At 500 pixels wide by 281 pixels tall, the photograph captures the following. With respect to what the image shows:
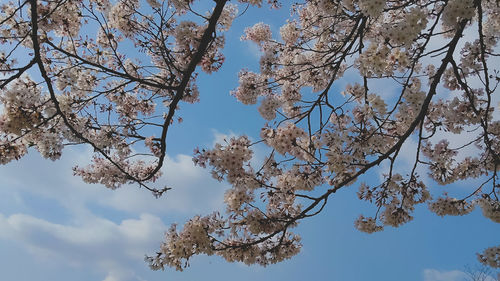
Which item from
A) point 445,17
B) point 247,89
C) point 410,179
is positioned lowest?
point 410,179

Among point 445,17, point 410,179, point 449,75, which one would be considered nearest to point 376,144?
point 410,179

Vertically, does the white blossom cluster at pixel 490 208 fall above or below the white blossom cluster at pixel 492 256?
above

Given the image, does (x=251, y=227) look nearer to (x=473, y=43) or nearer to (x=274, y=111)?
(x=274, y=111)

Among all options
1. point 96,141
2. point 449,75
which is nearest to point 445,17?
point 449,75

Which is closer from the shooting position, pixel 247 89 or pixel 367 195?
pixel 367 195

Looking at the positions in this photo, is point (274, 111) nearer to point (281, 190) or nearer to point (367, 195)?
point (281, 190)

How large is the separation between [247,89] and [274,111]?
3.71 ft

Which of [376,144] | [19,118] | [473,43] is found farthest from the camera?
[376,144]

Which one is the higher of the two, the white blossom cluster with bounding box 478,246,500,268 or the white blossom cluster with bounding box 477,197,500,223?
the white blossom cluster with bounding box 477,197,500,223

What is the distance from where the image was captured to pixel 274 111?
6105 mm

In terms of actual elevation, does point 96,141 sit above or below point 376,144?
above

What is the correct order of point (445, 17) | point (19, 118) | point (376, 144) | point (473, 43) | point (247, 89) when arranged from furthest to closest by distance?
point (247, 89)
point (376, 144)
point (473, 43)
point (19, 118)
point (445, 17)

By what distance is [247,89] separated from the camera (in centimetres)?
704

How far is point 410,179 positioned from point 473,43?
6.84ft
